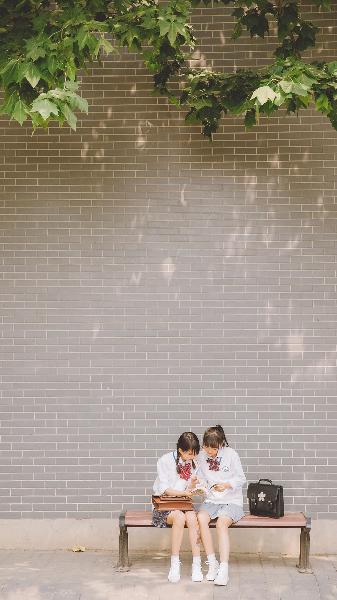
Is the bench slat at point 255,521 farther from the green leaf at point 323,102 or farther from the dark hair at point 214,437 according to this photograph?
the green leaf at point 323,102

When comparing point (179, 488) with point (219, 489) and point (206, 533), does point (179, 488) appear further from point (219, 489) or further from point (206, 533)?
point (206, 533)

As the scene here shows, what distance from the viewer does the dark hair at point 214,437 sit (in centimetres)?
752

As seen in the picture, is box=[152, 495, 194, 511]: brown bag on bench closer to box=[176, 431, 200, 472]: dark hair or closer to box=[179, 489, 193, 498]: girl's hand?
box=[179, 489, 193, 498]: girl's hand

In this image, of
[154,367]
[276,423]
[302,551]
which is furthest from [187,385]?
[302,551]

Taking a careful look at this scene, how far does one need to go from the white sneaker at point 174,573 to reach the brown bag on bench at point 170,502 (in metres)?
0.48

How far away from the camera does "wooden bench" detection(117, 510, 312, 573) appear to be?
7352 millimetres

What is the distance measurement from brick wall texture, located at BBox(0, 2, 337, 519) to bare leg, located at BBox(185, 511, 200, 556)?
2.60ft

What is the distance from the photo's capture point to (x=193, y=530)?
24.2 feet

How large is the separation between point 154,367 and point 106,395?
55 centimetres

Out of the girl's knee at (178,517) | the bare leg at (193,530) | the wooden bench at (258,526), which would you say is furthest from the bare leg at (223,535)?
the girl's knee at (178,517)

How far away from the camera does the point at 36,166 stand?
8.24 metres

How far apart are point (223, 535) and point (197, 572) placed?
386 mm

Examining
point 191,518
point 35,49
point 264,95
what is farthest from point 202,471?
point 35,49

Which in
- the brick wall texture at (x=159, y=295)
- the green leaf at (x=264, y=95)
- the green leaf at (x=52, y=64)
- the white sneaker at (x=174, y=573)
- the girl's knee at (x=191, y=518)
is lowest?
the white sneaker at (x=174, y=573)
